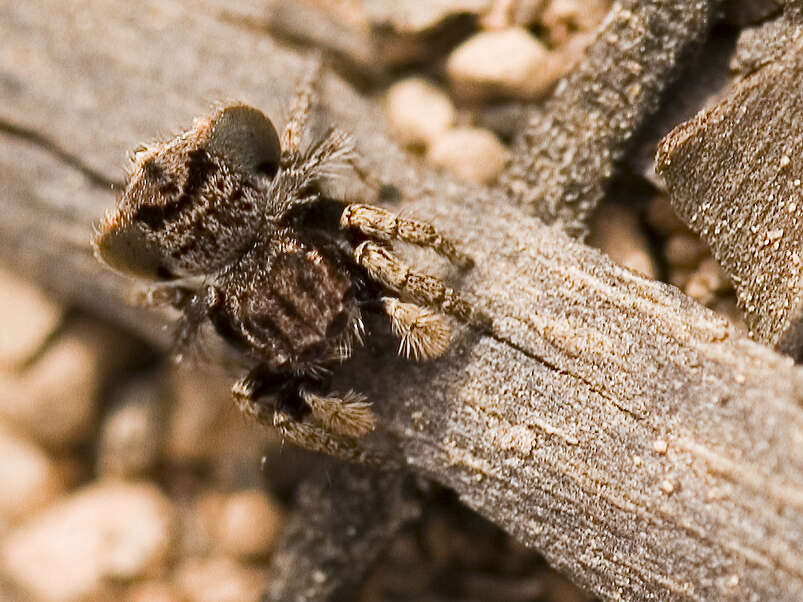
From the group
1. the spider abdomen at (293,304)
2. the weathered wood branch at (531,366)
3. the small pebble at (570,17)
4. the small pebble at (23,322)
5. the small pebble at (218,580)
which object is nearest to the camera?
the weathered wood branch at (531,366)

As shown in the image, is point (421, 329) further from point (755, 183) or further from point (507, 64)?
point (507, 64)

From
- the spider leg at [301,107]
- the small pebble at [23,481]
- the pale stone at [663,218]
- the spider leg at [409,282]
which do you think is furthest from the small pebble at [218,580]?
the pale stone at [663,218]

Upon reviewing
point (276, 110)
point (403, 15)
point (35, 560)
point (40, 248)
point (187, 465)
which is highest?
point (403, 15)

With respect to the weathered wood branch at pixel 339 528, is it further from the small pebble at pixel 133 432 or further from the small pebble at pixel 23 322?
the small pebble at pixel 23 322

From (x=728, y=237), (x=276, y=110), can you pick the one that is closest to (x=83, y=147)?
(x=276, y=110)

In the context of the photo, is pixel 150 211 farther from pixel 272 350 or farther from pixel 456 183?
pixel 456 183

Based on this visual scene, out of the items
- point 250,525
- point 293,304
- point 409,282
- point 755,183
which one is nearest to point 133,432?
point 250,525

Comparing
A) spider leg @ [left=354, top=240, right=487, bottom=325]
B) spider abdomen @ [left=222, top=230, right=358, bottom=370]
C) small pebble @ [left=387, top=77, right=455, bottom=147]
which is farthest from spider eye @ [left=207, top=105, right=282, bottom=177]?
small pebble @ [left=387, top=77, right=455, bottom=147]
